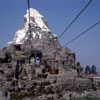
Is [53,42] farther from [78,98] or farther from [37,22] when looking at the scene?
[78,98]

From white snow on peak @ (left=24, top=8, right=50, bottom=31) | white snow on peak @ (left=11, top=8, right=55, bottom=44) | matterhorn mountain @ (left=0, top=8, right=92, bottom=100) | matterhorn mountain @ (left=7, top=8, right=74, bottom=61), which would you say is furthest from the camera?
white snow on peak @ (left=24, top=8, right=50, bottom=31)

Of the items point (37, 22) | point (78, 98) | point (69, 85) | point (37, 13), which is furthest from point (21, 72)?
point (37, 13)

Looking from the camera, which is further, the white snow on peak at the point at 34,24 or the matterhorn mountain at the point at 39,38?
the white snow on peak at the point at 34,24

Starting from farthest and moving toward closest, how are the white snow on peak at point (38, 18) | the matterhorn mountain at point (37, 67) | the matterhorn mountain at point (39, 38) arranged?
the white snow on peak at point (38, 18)
the matterhorn mountain at point (39, 38)
the matterhorn mountain at point (37, 67)

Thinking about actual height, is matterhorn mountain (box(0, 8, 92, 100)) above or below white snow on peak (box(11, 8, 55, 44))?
below

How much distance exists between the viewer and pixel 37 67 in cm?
3975

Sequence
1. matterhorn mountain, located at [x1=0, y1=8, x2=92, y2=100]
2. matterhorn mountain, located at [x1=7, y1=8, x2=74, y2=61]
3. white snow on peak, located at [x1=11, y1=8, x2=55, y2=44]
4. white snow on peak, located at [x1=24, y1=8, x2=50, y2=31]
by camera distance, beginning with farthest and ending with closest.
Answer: white snow on peak, located at [x1=24, y1=8, x2=50, y2=31] < white snow on peak, located at [x1=11, y1=8, x2=55, y2=44] < matterhorn mountain, located at [x1=7, y1=8, x2=74, y2=61] < matterhorn mountain, located at [x1=0, y1=8, x2=92, y2=100]

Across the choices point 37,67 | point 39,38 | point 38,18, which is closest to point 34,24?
point 38,18

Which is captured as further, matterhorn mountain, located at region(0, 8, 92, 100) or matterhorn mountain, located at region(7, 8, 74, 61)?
matterhorn mountain, located at region(7, 8, 74, 61)

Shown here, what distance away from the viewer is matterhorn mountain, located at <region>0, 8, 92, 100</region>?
32566 millimetres

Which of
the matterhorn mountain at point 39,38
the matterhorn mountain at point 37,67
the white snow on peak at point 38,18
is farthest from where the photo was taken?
the white snow on peak at point 38,18

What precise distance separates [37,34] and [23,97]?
2333 cm

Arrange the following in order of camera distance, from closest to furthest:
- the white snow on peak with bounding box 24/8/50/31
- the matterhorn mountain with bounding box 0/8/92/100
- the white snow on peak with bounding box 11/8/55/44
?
the matterhorn mountain with bounding box 0/8/92/100 → the white snow on peak with bounding box 11/8/55/44 → the white snow on peak with bounding box 24/8/50/31

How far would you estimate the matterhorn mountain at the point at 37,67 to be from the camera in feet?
107
